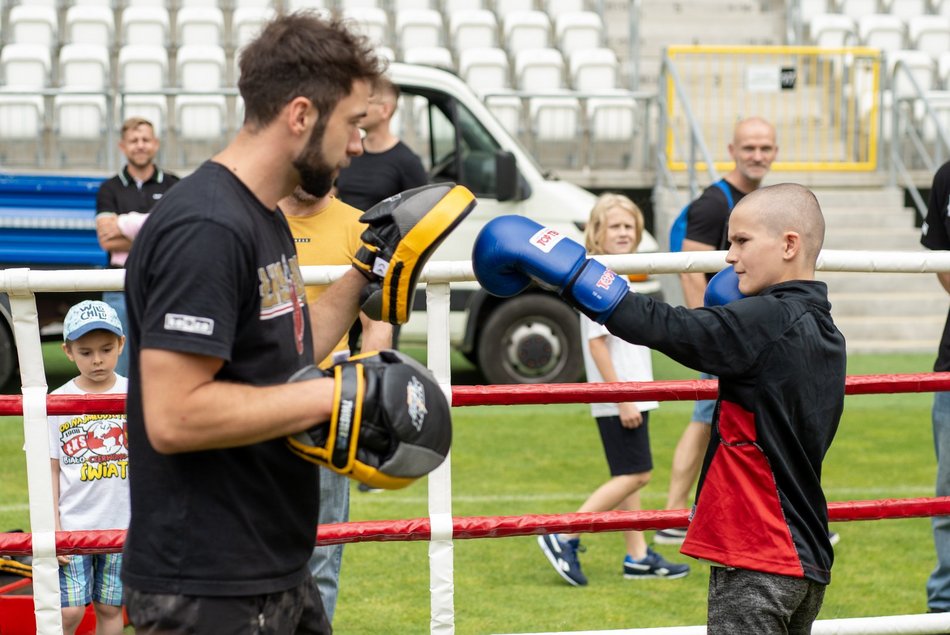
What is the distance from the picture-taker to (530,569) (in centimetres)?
529

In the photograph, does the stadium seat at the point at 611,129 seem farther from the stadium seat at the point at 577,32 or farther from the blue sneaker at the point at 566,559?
the blue sneaker at the point at 566,559

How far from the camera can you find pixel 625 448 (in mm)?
5172

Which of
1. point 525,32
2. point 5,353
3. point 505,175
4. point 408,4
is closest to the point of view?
point 5,353

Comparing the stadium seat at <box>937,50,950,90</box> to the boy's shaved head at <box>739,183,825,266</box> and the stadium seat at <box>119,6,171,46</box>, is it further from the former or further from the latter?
the boy's shaved head at <box>739,183,825,266</box>

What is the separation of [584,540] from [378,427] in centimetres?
375

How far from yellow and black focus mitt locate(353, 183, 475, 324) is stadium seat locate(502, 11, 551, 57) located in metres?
11.5


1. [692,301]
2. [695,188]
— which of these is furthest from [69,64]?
[692,301]

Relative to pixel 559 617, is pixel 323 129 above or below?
above

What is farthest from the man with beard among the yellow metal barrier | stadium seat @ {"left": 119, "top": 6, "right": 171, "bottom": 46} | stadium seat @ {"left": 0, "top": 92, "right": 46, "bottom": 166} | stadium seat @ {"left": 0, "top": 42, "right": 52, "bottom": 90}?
stadium seat @ {"left": 119, "top": 6, "right": 171, "bottom": 46}

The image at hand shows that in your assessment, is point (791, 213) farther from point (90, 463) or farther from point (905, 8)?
point (905, 8)

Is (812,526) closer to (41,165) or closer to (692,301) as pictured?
(692,301)

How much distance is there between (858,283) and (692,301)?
21.6ft

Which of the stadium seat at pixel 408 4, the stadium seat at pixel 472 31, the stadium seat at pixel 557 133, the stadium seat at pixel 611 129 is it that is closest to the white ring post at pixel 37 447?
the stadium seat at pixel 557 133

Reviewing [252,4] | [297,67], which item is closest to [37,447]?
[297,67]
